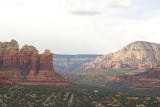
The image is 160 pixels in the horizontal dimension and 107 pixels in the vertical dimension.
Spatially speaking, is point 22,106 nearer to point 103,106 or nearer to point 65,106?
point 65,106

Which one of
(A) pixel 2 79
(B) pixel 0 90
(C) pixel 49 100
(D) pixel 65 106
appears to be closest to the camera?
(D) pixel 65 106

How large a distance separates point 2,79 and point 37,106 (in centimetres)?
5518

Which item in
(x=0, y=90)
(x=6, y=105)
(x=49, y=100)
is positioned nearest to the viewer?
(x=6, y=105)

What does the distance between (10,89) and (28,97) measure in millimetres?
23456

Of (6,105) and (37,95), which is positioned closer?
(6,105)

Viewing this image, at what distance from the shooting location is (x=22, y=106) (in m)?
150

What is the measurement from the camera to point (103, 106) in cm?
15400

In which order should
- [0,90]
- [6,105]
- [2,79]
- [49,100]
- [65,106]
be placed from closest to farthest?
[6,105]
[65,106]
[49,100]
[0,90]
[2,79]

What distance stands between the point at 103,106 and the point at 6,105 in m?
44.7

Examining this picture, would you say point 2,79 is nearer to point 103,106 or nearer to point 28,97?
point 28,97

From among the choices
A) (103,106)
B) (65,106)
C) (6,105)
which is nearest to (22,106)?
(6,105)

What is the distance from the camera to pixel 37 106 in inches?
6019

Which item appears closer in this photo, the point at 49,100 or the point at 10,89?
the point at 49,100

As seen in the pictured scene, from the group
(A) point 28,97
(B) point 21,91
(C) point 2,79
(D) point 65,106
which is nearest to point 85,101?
(D) point 65,106
